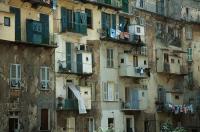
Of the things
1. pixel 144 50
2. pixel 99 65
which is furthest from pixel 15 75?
pixel 144 50

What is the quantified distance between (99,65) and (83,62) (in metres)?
2.99

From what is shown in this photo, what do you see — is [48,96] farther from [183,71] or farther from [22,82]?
[183,71]

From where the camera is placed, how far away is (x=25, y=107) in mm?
41812

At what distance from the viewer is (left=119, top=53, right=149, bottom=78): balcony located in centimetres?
5134

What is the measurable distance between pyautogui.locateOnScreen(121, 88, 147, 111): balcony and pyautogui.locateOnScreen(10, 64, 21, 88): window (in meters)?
13.2

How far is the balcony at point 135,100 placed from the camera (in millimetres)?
51522

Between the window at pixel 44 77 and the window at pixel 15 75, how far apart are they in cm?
246

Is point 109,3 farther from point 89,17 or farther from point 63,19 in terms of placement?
point 63,19

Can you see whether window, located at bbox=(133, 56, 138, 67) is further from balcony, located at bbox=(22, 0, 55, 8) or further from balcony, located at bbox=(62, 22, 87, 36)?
balcony, located at bbox=(22, 0, 55, 8)

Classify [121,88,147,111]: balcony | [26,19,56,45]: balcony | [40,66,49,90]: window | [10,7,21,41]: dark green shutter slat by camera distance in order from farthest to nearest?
1. [121,88,147,111]: balcony
2. [40,66,49,90]: window
3. [26,19,56,45]: balcony
4. [10,7,21,41]: dark green shutter slat

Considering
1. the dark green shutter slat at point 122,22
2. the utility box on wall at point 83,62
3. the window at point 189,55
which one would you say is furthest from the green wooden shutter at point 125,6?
the window at point 189,55

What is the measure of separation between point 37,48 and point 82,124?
849 cm

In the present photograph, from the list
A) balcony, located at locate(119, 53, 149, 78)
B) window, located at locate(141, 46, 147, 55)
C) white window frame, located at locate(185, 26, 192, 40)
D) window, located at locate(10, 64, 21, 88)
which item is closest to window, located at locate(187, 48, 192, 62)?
white window frame, located at locate(185, 26, 192, 40)

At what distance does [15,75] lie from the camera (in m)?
41.4
